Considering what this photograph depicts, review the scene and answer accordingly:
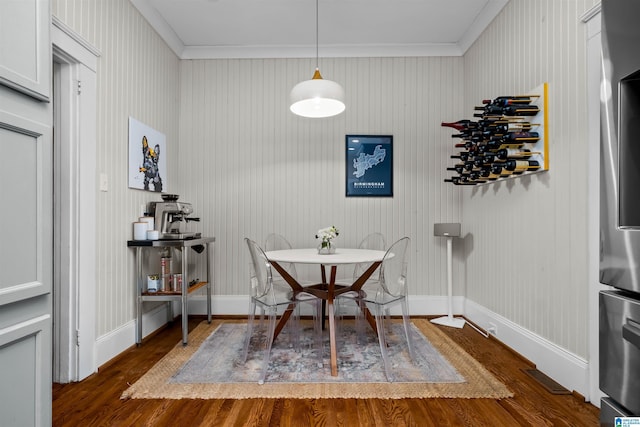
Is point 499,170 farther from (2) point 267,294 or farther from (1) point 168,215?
(1) point 168,215

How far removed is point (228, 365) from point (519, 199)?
2.50m

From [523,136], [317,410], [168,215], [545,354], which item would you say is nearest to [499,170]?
[523,136]

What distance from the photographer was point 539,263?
8.00 ft

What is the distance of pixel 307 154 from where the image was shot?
151 inches

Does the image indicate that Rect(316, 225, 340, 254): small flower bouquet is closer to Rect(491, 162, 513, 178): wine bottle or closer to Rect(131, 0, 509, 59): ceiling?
Rect(491, 162, 513, 178): wine bottle

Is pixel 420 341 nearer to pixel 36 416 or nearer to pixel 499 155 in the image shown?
pixel 499 155

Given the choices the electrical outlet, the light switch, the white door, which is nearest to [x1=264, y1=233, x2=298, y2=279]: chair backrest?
the light switch

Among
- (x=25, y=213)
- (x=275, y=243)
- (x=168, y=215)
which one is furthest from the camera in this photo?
(x=275, y=243)

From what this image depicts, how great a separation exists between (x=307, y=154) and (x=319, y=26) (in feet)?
4.12

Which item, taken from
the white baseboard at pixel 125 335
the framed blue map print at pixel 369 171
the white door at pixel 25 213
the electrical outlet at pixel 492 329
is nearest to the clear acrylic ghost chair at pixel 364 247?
the framed blue map print at pixel 369 171

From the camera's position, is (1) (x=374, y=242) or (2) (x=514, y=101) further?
(1) (x=374, y=242)

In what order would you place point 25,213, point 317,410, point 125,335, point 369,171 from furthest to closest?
1. point 369,171
2. point 125,335
3. point 317,410
4. point 25,213

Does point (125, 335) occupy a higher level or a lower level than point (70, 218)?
lower

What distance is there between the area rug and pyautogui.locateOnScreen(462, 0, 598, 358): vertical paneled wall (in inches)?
23.3
